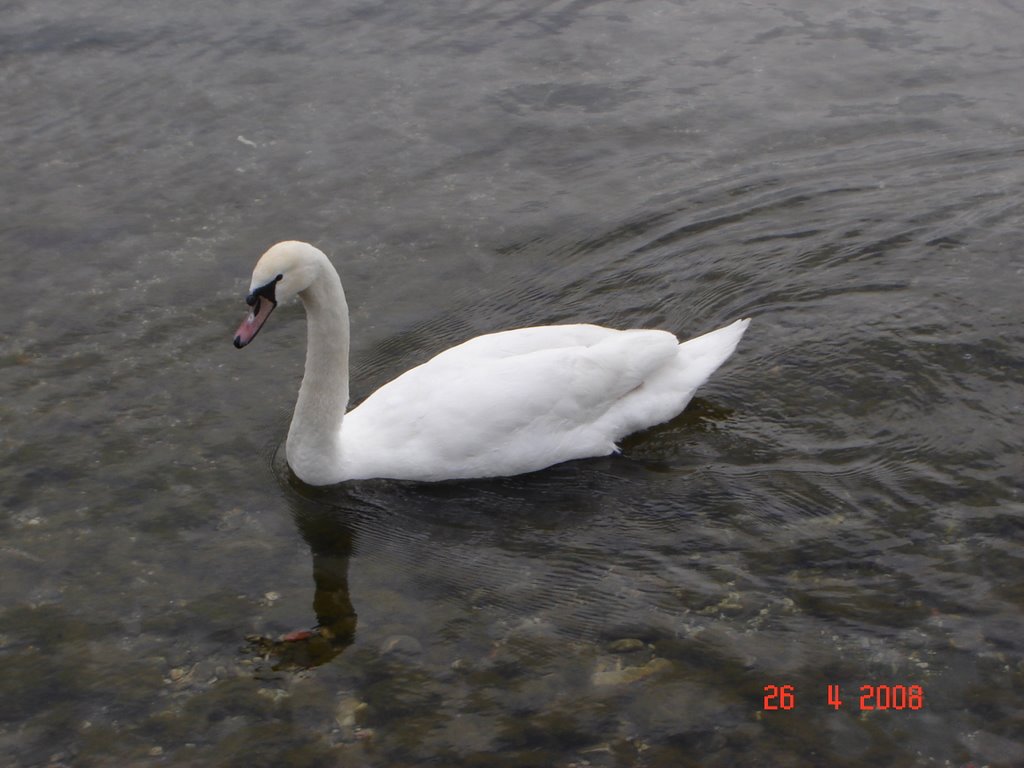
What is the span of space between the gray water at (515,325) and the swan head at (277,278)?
1.24 m

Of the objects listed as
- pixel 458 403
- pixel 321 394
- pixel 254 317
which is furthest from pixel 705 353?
pixel 254 317

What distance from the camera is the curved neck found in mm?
7949

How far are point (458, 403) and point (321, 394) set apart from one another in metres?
0.88

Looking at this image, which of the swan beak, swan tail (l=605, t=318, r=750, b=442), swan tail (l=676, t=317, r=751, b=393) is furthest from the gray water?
the swan beak

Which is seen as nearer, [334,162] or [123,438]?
[123,438]

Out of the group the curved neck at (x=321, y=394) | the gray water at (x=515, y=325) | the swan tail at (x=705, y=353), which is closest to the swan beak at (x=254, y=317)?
the curved neck at (x=321, y=394)

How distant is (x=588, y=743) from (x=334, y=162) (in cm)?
734

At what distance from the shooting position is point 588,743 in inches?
243

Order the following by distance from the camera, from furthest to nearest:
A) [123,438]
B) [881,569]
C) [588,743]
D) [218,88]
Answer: [218,88]
[123,438]
[881,569]
[588,743]

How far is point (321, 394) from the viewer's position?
7980 mm

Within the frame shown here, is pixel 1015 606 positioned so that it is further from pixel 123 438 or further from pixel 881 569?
pixel 123 438

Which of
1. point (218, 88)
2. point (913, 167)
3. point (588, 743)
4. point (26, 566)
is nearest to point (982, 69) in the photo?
point (913, 167)

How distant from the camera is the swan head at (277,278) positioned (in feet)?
24.6

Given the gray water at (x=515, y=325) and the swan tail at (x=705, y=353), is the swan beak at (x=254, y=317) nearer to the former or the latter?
the gray water at (x=515, y=325)
